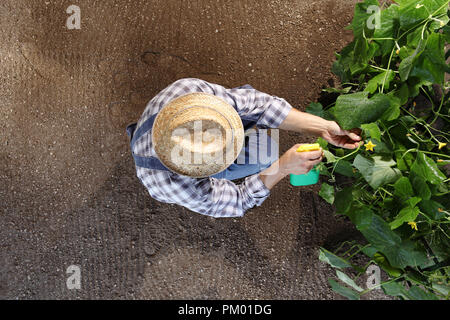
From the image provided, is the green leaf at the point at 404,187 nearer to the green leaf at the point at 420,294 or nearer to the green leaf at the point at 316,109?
the green leaf at the point at 420,294

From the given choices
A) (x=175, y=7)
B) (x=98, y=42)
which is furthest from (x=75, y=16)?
(x=175, y=7)

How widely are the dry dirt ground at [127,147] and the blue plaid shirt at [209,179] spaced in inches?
18.1

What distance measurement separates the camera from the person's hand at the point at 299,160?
3.48 feet

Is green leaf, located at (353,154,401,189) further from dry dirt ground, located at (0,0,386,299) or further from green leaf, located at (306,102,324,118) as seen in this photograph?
dry dirt ground, located at (0,0,386,299)

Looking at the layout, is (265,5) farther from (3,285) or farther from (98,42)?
(3,285)

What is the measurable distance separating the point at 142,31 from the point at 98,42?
0.72 feet

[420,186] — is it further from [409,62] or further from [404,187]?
[409,62]

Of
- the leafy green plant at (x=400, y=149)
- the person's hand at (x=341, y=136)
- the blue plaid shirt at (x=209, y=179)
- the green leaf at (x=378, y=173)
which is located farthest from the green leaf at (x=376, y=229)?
the blue plaid shirt at (x=209, y=179)

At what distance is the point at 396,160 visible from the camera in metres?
1.10

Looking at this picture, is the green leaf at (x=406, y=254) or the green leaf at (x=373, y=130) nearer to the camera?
the green leaf at (x=373, y=130)

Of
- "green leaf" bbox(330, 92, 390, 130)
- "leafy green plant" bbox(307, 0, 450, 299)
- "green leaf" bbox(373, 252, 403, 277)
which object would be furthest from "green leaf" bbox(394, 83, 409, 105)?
"green leaf" bbox(373, 252, 403, 277)

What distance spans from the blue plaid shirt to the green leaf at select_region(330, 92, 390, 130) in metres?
0.18

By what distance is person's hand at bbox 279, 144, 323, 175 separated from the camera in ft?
3.48

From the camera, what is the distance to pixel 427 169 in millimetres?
964
